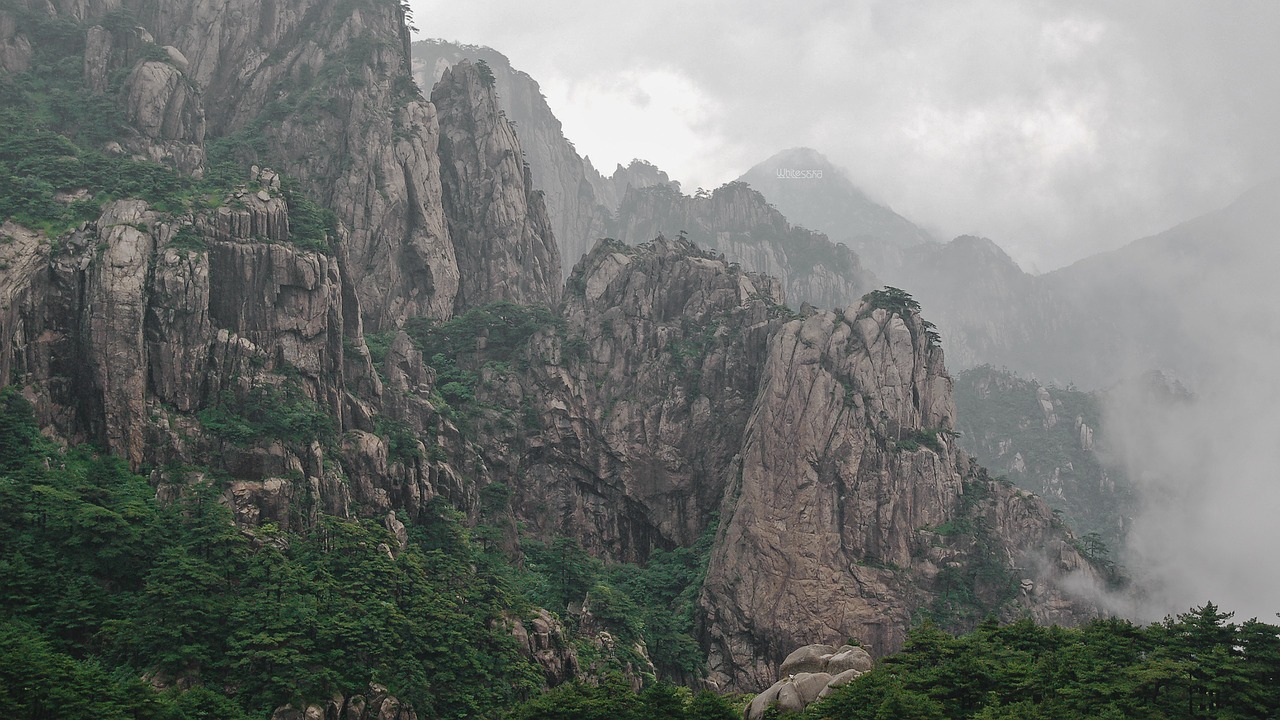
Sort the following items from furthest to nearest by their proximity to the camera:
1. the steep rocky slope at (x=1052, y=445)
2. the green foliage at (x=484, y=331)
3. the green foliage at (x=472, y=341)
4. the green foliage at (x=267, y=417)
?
1. the steep rocky slope at (x=1052, y=445)
2. the green foliage at (x=484, y=331)
3. the green foliage at (x=472, y=341)
4. the green foliage at (x=267, y=417)

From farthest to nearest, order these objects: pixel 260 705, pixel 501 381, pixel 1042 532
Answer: pixel 501 381
pixel 1042 532
pixel 260 705

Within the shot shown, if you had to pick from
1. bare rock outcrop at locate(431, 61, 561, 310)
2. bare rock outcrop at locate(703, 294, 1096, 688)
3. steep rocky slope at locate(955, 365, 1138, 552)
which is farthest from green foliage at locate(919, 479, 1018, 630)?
steep rocky slope at locate(955, 365, 1138, 552)

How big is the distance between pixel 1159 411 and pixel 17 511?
143m

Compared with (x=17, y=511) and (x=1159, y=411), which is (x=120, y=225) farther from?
Result: (x=1159, y=411)

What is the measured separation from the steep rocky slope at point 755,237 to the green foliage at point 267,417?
336 ft

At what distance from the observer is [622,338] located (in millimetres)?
108812

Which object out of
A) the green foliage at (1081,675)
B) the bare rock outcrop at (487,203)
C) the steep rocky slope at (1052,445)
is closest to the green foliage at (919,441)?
the green foliage at (1081,675)

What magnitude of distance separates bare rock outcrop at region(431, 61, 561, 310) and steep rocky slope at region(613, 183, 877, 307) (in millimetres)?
54314

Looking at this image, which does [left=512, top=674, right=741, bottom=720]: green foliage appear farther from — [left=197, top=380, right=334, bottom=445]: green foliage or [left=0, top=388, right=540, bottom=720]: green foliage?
[left=197, top=380, right=334, bottom=445]: green foliage

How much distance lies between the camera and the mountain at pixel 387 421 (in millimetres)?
62156

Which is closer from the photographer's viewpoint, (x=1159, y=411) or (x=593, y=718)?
(x=593, y=718)

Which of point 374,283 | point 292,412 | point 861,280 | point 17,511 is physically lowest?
point 17,511

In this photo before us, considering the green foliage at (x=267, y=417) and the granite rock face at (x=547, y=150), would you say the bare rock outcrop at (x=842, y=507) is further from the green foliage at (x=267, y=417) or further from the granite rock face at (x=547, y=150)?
the granite rock face at (x=547, y=150)

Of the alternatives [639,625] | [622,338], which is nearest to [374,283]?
[622,338]
